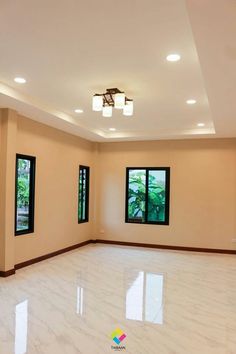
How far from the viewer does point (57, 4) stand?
2.55 metres

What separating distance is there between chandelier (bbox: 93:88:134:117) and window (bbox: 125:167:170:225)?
369 cm

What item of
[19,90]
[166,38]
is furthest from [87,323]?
[19,90]

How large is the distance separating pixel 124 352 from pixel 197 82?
135 inches

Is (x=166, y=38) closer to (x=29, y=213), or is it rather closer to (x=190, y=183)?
(x=29, y=213)

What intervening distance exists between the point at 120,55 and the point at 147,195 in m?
5.35

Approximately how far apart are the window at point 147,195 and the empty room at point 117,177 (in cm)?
3

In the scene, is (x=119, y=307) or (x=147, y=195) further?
(x=147, y=195)

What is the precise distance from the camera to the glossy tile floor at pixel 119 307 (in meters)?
3.10

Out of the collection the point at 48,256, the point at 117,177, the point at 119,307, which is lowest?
the point at 119,307

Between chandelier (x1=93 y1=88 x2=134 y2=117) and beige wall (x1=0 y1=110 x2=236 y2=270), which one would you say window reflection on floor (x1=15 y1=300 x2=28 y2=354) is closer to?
beige wall (x1=0 y1=110 x2=236 y2=270)

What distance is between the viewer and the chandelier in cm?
452

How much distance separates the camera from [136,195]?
28.2 feet

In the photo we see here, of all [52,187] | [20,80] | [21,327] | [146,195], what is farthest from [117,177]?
[21,327]

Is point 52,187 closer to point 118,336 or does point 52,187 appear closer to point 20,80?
point 20,80
